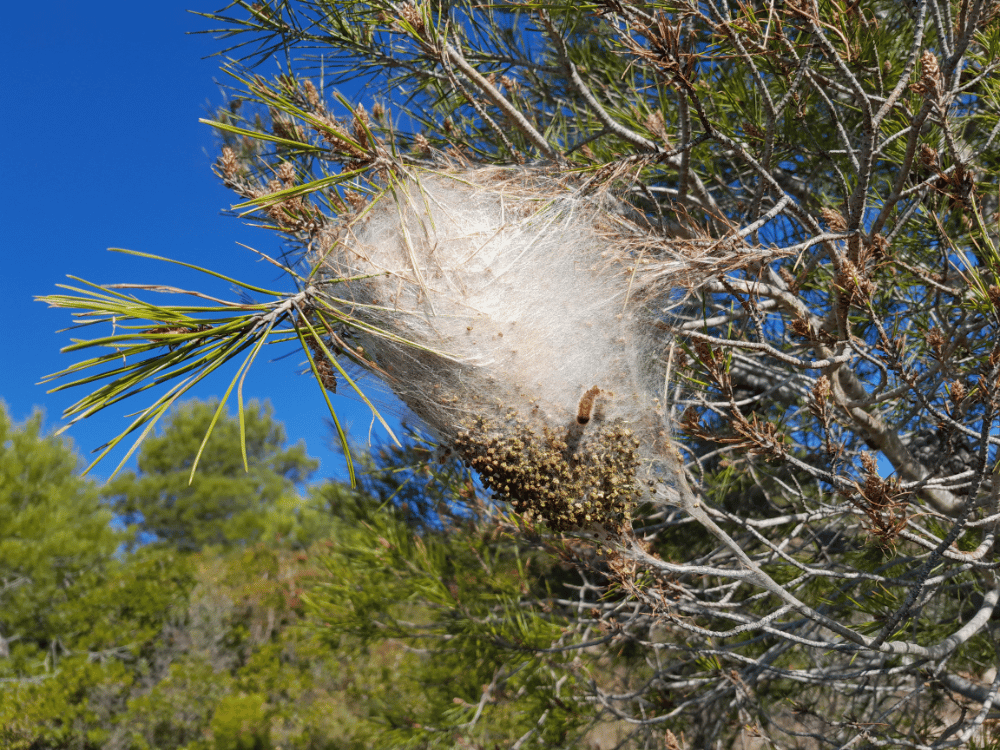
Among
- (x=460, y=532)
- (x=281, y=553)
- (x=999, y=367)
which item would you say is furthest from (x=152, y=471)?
(x=999, y=367)

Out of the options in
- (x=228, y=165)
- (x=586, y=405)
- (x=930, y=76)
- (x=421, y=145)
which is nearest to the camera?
(x=930, y=76)

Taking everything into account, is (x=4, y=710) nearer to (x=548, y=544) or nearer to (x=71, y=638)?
(x=71, y=638)

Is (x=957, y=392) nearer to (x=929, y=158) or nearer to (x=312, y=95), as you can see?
(x=929, y=158)

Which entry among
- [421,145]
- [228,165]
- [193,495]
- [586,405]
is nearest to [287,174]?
[228,165]

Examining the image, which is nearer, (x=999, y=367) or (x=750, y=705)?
(x=999, y=367)

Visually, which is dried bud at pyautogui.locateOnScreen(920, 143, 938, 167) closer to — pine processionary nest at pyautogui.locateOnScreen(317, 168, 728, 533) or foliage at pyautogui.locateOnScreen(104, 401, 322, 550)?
pine processionary nest at pyautogui.locateOnScreen(317, 168, 728, 533)

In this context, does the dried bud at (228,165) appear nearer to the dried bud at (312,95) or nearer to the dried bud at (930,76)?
the dried bud at (312,95)
